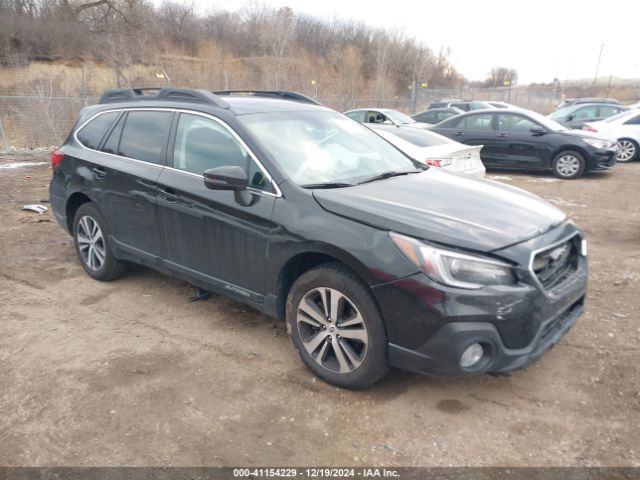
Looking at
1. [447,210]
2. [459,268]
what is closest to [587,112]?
[447,210]

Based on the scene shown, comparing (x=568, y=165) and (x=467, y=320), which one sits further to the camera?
(x=568, y=165)

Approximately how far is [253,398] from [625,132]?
13868mm

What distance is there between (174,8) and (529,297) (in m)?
53.1

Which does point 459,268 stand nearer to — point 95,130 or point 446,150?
point 95,130

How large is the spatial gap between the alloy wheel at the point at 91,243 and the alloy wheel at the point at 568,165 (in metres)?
9.68

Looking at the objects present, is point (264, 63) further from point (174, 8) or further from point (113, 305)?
point (113, 305)

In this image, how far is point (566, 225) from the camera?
328 cm

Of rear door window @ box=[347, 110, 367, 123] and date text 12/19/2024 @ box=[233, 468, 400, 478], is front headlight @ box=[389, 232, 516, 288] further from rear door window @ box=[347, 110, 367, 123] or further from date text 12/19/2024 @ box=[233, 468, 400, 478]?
rear door window @ box=[347, 110, 367, 123]

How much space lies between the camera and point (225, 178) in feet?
10.5

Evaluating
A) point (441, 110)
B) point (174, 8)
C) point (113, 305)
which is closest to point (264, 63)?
point (174, 8)

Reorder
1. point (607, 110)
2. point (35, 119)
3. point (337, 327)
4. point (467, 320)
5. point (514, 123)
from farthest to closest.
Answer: point (607, 110)
point (35, 119)
point (514, 123)
point (337, 327)
point (467, 320)

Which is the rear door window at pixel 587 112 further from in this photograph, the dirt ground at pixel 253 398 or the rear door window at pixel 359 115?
the dirt ground at pixel 253 398

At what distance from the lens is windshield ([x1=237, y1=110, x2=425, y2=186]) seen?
3.43 meters

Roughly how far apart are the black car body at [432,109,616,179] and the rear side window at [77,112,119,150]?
912 cm
